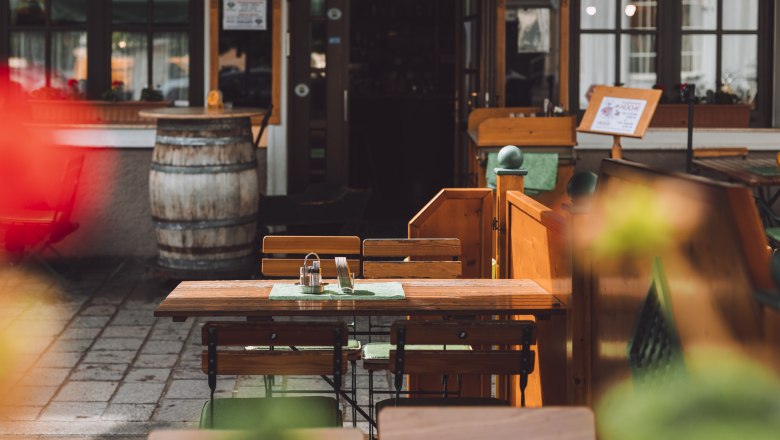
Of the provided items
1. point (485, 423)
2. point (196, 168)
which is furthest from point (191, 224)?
point (485, 423)

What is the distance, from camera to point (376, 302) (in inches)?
186

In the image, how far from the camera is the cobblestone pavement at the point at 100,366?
5.61 metres

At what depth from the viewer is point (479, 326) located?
4148 millimetres

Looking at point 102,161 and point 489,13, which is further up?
point 489,13

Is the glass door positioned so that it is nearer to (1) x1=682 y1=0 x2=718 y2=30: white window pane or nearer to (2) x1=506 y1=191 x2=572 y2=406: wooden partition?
(1) x1=682 y1=0 x2=718 y2=30: white window pane

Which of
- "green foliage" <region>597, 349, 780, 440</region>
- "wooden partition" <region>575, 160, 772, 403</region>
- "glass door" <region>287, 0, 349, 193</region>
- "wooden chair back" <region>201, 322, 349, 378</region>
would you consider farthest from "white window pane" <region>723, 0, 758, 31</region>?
"green foliage" <region>597, 349, 780, 440</region>

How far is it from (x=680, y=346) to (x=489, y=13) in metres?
7.48

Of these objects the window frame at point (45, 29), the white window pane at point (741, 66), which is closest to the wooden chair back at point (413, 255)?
the window frame at point (45, 29)

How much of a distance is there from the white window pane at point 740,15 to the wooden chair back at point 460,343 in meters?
6.79

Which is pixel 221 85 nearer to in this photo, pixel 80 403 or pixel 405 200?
pixel 405 200

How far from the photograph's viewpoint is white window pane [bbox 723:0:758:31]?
33.5 ft

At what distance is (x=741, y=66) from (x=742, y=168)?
2032mm

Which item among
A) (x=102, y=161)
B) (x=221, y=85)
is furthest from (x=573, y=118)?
(x=102, y=161)

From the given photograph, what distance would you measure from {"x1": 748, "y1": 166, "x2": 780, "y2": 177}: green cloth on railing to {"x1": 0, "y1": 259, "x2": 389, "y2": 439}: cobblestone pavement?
11.1ft
